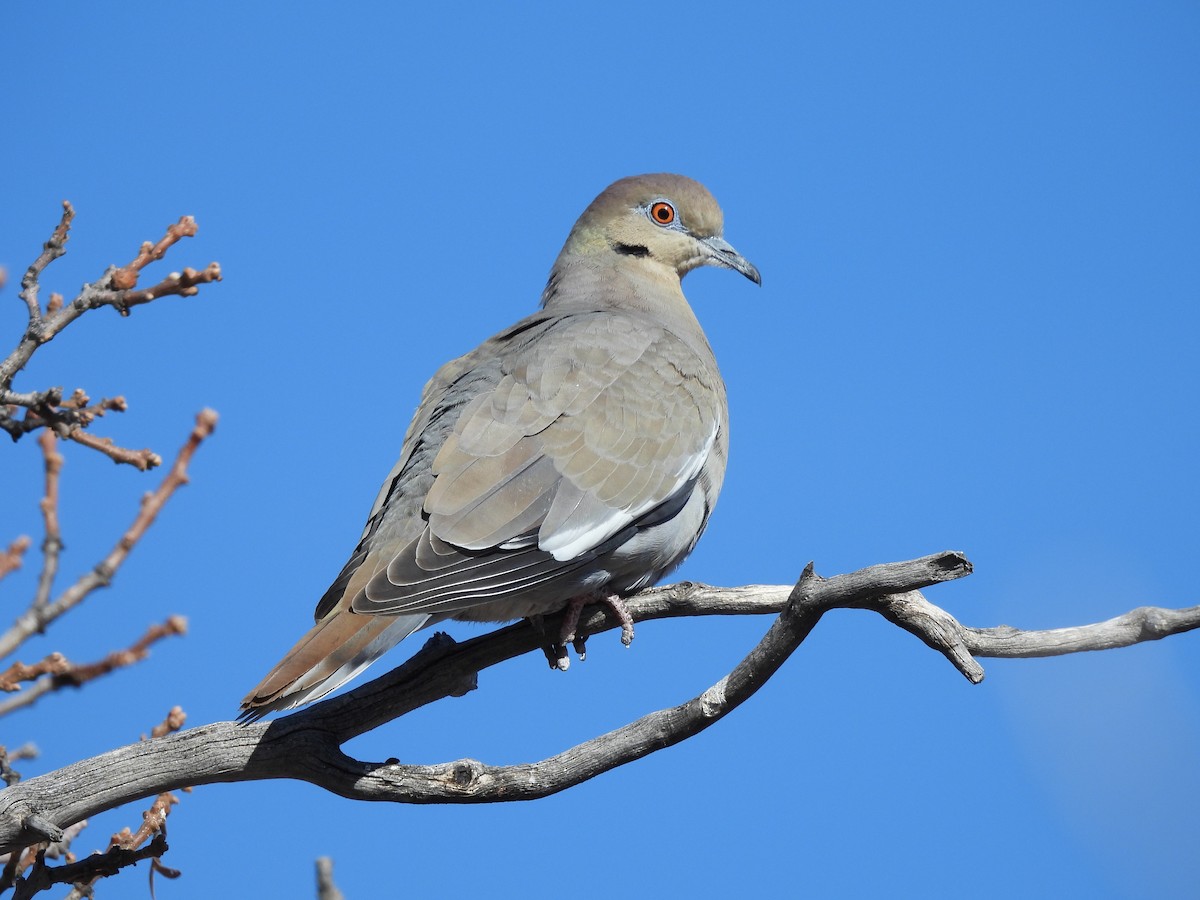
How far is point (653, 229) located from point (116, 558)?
2892 mm

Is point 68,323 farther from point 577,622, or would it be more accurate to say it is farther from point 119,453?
point 577,622

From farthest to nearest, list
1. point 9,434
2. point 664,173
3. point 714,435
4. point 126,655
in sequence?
1. point 664,173
2. point 714,435
3. point 9,434
4. point 126,655

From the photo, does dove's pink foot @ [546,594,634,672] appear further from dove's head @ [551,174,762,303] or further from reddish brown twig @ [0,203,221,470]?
dove's head @ [551,174,762,303]

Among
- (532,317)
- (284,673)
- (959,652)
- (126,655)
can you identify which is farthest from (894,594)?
(532,317)

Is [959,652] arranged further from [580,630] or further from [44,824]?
[44,824]

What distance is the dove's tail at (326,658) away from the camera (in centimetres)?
291

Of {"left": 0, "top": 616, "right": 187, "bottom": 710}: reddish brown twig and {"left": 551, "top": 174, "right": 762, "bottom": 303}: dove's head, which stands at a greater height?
{"left": 551, "top": 174, "right": 762, "bottom": 303}: dove's head

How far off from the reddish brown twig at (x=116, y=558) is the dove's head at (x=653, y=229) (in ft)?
8.09

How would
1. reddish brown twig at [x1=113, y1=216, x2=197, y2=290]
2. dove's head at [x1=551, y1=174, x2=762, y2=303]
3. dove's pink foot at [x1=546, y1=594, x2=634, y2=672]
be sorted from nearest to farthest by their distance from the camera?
reddish brown twig at [x1=113, y1=216, x2=197, y2=290]
dove's pink foot at [x1=546, y1=594, x2=634, y2=672]
dove's head at [x1=551, y1=174, x2=762, y2=303]

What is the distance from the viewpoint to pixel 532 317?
14.6 ft

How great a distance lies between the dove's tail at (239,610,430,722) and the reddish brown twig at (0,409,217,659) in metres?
0.47

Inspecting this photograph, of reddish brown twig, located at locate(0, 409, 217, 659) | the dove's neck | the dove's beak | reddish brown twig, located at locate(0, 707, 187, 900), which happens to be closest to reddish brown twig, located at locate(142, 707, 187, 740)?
reddish brown twig, located at locate(0, 707, 187, 900)

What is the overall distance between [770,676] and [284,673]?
111 centimetres

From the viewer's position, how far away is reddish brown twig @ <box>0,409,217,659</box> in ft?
8.14
